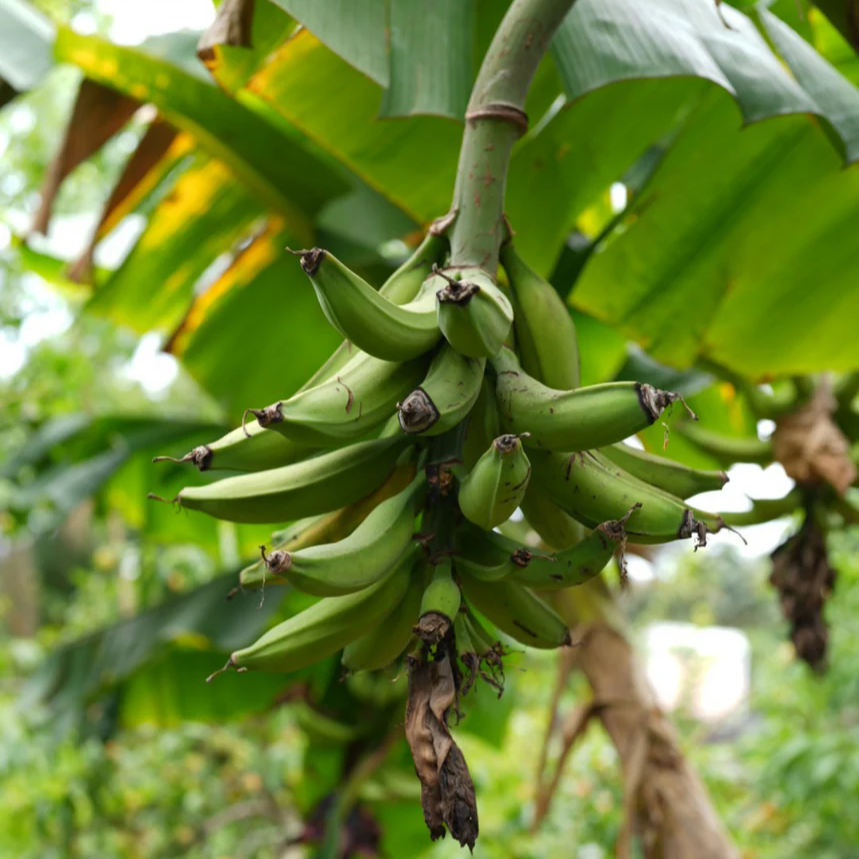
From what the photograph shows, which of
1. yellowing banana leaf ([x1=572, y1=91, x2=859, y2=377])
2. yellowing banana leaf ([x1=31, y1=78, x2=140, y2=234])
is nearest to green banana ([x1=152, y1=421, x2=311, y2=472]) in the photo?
yellowing banana leaf ([x1=572, y1=91, x2=859, y2=377])

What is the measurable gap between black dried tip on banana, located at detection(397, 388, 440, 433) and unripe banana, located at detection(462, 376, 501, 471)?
0.09 metres

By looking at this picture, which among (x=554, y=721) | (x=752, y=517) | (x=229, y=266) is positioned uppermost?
(x=229, y=266)

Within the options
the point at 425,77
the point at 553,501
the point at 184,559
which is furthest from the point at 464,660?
the point at 184,559

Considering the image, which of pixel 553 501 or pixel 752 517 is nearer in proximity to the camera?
pixel 553 501

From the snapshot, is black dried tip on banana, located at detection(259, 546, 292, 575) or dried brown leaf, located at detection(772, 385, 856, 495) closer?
black dried tip on banana, located at detection(259, 546, 292, 575)

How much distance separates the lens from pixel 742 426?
175 centimetres

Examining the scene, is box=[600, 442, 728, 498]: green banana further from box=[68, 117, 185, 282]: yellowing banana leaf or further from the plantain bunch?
box=[68, 117, 185, 282]: yellowing banana leaf

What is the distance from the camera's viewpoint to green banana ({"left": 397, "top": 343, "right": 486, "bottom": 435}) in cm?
52

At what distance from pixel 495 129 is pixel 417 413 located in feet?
0.77

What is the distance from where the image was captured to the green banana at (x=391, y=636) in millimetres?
594

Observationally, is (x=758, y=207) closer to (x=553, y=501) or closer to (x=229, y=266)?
(x=553, y=501)

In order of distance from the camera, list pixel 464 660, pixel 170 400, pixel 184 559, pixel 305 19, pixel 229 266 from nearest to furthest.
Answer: pixel 464 660 < pixel 305 19 < pixel 229 266 < pixel 184 559 < pixel 170 400

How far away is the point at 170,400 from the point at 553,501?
219 inches

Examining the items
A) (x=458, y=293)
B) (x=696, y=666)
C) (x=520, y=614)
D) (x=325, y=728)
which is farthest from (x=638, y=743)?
(x=696, y=666)
